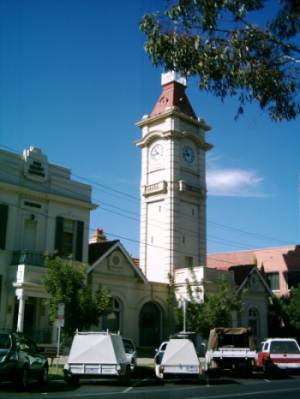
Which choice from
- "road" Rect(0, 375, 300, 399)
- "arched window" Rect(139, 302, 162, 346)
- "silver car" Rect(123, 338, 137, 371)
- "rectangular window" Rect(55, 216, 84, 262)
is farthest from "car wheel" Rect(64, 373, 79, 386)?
"arched window" Rect(139, 302, 162, 346)

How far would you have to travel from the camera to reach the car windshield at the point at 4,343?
1657 cm

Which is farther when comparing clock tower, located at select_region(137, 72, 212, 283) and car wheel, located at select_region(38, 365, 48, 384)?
clock tower, located at select_region(137, 72, 212, 283)

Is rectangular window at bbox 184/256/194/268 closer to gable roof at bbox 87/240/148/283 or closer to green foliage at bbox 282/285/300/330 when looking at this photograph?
gable roof at bbox 87/240/148/283

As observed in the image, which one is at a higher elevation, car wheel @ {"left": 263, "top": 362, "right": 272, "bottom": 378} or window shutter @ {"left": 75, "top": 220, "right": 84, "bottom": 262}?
window shutter @ {"left": 75, "top": 220, "right": 84, "bottom": 262}

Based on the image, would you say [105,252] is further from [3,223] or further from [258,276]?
[258,276]

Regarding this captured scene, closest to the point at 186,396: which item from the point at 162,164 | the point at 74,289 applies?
the point at 74,289

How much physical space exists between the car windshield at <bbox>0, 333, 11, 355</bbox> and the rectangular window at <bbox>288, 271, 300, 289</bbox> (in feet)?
124

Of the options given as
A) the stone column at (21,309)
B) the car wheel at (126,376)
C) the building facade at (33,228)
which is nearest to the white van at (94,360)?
the car wheel at (126,376)

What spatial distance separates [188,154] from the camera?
151ft

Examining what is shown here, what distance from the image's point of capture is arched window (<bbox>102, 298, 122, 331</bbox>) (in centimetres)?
3578

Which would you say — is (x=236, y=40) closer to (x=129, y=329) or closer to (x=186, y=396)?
(x=186, y=396)

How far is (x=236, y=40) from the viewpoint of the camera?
50.8 feet

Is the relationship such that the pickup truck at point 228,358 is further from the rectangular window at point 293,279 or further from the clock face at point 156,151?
the rectangular window at point 293,279

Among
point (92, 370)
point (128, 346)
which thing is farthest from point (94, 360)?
point (128, 346)
